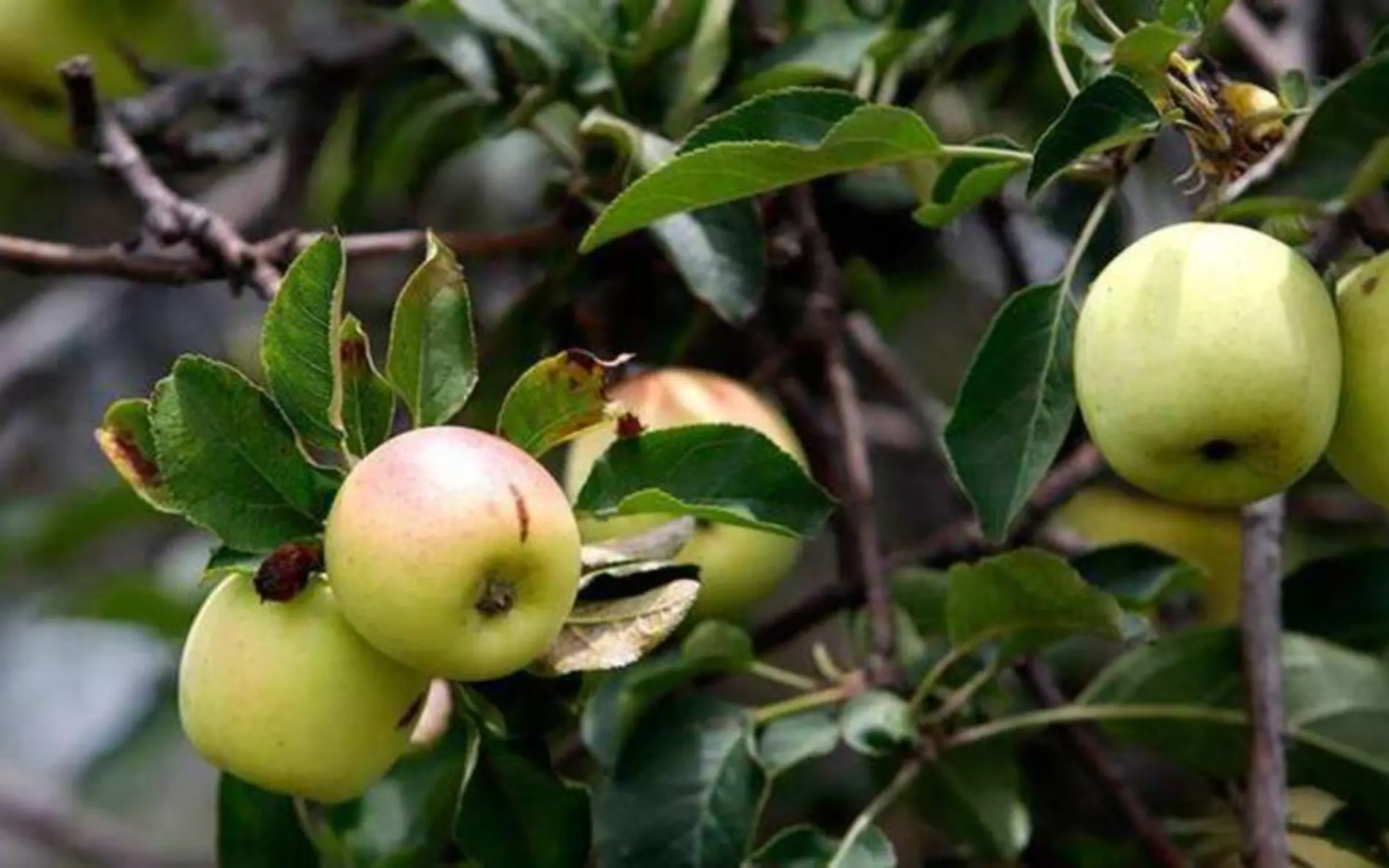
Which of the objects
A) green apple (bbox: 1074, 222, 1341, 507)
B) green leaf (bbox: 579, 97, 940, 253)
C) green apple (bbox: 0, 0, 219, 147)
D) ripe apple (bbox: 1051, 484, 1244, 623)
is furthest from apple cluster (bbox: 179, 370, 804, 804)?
ripe apple (bbox: 1051, 484, 1244, 623)

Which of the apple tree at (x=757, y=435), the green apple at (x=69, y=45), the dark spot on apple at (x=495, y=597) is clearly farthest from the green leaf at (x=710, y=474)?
the green apple at (x=69, y=45)

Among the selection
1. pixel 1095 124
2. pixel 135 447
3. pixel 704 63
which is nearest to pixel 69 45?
pixel 704 63

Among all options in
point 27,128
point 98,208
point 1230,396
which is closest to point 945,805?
point 1230,396

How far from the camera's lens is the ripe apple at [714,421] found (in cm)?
106

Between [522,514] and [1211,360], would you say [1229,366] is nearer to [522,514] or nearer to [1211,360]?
[1211,360]

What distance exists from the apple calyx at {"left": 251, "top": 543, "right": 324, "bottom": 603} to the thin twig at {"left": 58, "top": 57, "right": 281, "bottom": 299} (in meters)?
0.18

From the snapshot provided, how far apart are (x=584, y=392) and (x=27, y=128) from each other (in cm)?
71

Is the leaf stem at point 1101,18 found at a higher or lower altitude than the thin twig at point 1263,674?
higher

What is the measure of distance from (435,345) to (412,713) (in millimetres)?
147

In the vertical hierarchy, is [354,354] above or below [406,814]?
above

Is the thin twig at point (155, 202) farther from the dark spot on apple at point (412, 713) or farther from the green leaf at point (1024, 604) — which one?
the green leaf at point (1024, 604)

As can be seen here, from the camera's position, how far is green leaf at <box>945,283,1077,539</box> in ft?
2.87

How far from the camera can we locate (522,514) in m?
0.76

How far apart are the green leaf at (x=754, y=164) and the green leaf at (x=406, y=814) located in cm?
28
